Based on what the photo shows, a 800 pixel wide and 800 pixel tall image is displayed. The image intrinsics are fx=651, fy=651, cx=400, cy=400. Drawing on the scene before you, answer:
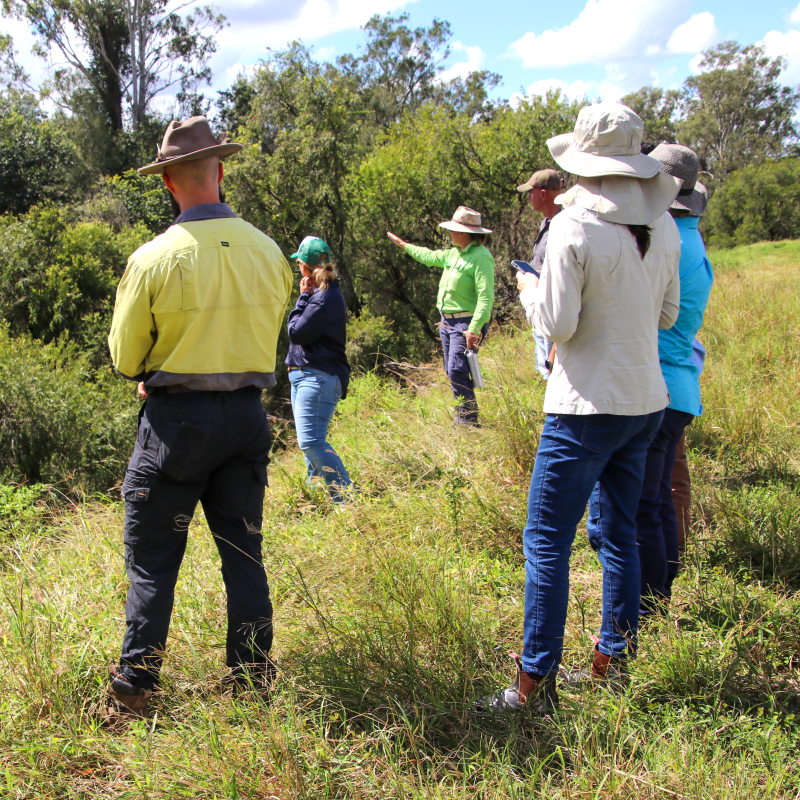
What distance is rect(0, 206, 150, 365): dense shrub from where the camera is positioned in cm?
1537

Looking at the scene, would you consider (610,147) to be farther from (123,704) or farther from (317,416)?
(317,416)

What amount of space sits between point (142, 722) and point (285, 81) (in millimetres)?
15413

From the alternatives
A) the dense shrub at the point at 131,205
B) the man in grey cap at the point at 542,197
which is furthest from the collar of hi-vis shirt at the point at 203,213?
the dense shrub at the point at 131,205

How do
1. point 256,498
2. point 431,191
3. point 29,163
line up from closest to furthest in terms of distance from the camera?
point 256,498, point 431,191, point 29,163

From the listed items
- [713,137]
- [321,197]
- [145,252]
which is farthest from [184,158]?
[713,137]

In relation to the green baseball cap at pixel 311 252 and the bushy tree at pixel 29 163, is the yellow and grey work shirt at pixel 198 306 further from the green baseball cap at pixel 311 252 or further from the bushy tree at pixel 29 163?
the bushy tree at pixel 29 163

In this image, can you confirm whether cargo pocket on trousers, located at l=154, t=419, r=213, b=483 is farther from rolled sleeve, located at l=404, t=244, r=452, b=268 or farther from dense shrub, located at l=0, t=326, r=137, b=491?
dense shrub, located at l=0, t=326, r=137, b=491

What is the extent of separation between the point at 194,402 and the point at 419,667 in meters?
1.14

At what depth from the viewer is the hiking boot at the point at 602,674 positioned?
2.10 metres

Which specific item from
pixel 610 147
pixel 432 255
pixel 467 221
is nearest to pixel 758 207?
pixel 432 255

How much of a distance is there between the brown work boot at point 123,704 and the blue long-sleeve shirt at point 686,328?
217 centimetres

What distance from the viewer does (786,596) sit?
2.53 metres

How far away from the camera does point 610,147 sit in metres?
2.00

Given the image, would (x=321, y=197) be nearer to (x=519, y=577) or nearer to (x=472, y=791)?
(x=519, y=577)
